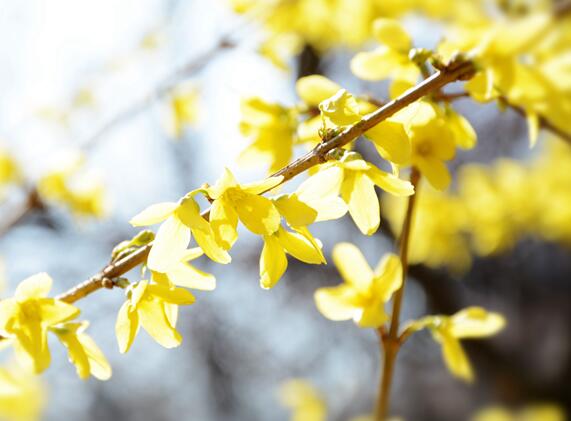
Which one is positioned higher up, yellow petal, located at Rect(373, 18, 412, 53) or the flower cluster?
yellow petal, located at Rect(373, 18, 412, 53)

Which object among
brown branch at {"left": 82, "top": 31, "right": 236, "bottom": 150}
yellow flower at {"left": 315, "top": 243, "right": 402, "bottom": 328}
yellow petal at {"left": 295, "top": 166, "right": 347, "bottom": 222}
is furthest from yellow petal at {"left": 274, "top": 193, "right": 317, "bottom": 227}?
brown branch at {"left": 82, "top": 31, "right": 236, "bottom": 150}

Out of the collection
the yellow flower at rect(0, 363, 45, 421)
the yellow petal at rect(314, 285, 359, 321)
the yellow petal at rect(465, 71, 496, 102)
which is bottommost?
the yellow flower at rect(0, 363, 45, 421)

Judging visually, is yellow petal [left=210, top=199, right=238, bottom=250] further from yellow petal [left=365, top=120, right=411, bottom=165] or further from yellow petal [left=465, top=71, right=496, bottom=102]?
yellow petal [left=465, top=71, right=496, bottom=102]

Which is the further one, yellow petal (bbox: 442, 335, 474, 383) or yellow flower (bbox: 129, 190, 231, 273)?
yellow petal (bbox: 442, 335, 474, 383)

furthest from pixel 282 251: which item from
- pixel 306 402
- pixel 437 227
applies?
pixel 437 227

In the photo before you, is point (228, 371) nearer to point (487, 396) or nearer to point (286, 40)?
point (487, 396)

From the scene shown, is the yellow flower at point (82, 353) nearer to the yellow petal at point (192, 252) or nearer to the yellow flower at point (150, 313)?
the yellow flower at point (150, 313)

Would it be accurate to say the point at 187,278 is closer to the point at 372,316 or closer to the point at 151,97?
the point at 372,316
